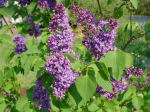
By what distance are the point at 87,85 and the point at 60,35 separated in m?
0.53

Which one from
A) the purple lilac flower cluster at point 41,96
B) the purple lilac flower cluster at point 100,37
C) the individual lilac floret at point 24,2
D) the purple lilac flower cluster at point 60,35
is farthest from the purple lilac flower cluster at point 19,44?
the purple lilac flower cluster at point 100,37

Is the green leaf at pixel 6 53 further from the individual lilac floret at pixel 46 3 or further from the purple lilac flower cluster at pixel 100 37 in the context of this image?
the purple lilac flower cluster at pixel 100 37

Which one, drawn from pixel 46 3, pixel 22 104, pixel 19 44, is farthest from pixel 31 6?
pixel 22 104

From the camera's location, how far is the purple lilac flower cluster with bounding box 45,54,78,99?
141 centimetres

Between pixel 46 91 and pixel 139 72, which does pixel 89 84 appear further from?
pixel 139 72

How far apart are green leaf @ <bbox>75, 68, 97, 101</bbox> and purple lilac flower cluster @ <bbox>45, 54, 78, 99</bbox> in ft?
0.28

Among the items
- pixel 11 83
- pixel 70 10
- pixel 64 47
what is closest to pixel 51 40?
pixel 64 47

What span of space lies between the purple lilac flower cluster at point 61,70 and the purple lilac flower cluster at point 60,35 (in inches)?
8.0

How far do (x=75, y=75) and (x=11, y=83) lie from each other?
1801 millimetres

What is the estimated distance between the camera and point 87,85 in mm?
1356

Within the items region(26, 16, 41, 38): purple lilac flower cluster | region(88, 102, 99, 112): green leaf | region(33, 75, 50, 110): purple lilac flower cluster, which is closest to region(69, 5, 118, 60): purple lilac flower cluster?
region(33, 75, 50, 110): purple lilac flower cluster

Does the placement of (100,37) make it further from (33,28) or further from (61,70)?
(33,28)

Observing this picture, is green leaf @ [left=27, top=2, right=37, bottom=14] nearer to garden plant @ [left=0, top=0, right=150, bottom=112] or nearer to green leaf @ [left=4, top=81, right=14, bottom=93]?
garden plant @ [left=0, top=0, right=150, bottom=112]

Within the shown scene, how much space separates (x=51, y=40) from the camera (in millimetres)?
1630
